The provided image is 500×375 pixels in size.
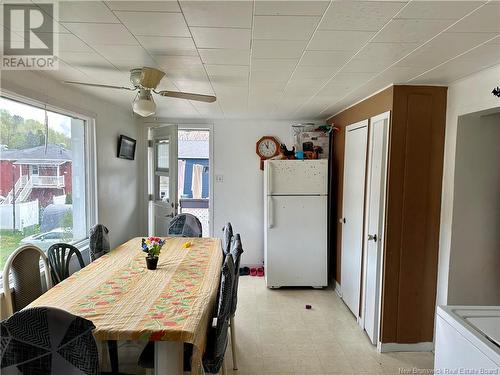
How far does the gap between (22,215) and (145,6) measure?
1.86 m

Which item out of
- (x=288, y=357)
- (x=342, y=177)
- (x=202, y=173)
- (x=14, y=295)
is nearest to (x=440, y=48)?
(x=342, y=177)

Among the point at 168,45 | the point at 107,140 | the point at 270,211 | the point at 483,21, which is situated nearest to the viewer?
the point at 483,21

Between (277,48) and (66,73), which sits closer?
(277,48)

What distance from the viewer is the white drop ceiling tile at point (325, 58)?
181 centimetres

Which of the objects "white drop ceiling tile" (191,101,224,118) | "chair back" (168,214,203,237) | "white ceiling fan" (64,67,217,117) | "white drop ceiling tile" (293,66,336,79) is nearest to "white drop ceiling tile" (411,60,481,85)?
"white drop ceiling tile" (293,66,336,79)

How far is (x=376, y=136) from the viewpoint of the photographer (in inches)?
107

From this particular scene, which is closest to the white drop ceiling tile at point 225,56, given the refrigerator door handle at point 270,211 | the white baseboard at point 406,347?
the refrigerator door handle at point 270,211

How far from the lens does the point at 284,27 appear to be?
4.82 ft

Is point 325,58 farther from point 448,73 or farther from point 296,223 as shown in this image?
point 296,223

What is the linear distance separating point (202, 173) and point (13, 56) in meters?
4.90

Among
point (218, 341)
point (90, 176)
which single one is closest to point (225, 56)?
point (218, 341)

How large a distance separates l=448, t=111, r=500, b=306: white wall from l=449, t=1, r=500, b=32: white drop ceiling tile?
1028mm

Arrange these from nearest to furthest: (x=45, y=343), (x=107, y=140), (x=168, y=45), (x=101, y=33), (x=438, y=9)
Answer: (x=45, y=343) → (x=438, y=9) → (x=101, y=33) → (x=168, y=45) → (x=107, y=140)

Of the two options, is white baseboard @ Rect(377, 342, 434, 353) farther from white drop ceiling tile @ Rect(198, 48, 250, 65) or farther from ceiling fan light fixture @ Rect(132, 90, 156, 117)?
ceiling fan light fixture @ Rect(132, 90, 156, 117)
